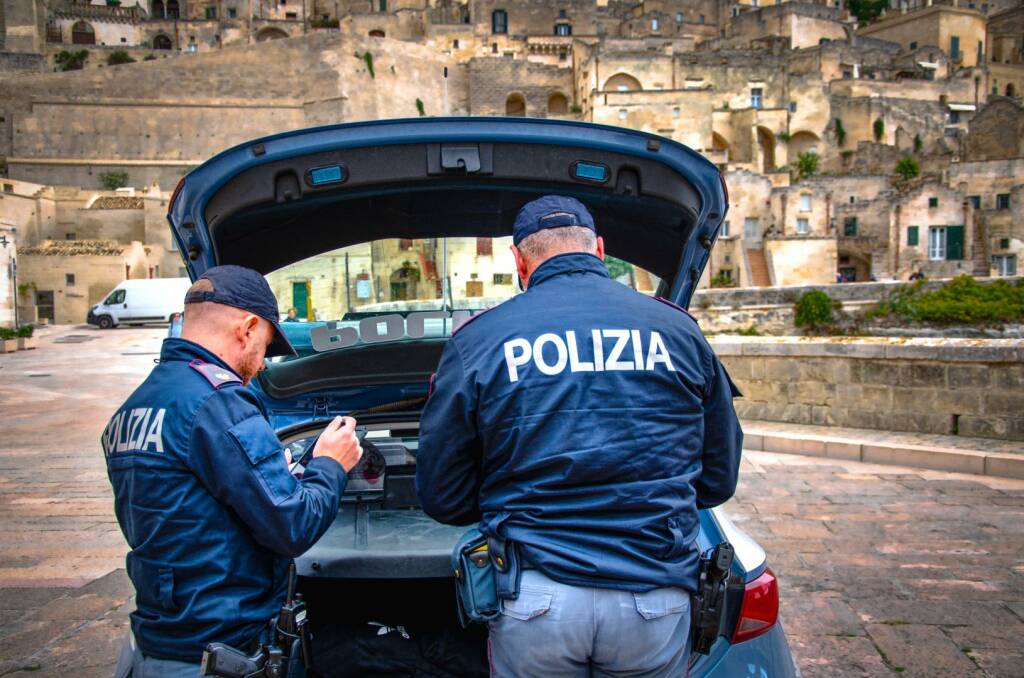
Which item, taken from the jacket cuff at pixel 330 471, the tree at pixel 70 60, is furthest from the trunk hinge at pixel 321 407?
the tree at pixel 70 60

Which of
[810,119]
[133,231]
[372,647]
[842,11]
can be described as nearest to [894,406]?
[372,647]

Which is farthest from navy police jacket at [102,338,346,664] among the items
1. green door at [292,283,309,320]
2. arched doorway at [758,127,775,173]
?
arched doorway at [758,127,775,173]

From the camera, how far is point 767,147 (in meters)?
62.7

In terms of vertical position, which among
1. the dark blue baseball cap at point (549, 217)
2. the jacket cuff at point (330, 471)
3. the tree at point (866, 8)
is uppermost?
the tree at point (866, 8)

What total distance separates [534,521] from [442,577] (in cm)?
66

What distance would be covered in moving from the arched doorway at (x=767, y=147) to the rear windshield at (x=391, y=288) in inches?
2405

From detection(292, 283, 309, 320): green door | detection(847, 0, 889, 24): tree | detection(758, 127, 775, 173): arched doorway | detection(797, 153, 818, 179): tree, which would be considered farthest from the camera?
detection(847, 0, 889, 24): tree

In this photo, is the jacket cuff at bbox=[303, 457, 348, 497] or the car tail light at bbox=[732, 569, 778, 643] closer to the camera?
the jacket cuff at bbox=[303, 457, 348, 497]

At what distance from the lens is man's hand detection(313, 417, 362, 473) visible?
7.97 ft

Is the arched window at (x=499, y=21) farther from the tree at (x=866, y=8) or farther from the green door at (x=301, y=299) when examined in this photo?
the green door at (x=301, y=299)

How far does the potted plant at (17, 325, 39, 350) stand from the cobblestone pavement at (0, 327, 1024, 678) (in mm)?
16899

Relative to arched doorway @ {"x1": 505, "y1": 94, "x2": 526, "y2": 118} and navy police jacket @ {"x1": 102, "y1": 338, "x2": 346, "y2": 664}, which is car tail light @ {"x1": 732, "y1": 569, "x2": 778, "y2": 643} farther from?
arched doorway @ {"x1": 505, "y1": 94, "x2": 526, "y2": 118}

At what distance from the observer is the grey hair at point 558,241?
2.36 metres

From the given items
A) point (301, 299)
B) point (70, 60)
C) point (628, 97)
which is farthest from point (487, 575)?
point (70, 60)
